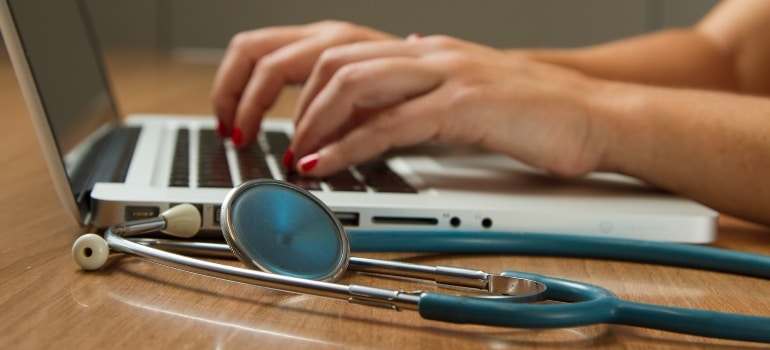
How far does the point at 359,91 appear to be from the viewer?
781mm

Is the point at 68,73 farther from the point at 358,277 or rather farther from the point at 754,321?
the point at 754,321

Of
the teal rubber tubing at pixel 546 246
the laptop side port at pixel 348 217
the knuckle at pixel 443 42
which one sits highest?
the knuckle at pixel 443 42

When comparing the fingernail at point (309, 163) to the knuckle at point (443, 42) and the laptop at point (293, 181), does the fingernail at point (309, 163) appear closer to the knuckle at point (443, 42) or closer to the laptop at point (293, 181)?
the laptop at point (293, 181)

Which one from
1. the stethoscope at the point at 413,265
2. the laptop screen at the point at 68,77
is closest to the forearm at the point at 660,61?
the laptop screen at the point at 68,77

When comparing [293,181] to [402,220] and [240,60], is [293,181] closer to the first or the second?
[402,220]

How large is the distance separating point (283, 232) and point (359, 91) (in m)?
0.29

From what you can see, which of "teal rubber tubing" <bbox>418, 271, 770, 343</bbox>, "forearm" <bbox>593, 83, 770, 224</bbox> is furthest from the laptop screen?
"forearm" <bbox>593, 83, 770, 224</bbox>

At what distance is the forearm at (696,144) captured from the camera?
2.47 ft

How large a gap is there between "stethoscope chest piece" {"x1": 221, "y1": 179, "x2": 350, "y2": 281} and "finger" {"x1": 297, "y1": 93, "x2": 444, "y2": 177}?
25 centimetres

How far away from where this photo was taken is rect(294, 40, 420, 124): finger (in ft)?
2.67

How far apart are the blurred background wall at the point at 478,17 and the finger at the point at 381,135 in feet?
8.30

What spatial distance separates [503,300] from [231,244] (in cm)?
14

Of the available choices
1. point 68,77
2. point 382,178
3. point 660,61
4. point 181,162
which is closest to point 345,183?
point 382,178

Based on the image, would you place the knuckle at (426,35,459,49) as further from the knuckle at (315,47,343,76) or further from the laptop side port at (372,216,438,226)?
the laptop side port at (372,216,438,226)
